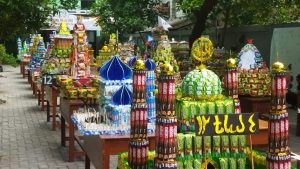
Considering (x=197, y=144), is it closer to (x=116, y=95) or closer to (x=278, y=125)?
(x=278, y=125)

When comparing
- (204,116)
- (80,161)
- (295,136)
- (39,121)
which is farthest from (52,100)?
(204,116)

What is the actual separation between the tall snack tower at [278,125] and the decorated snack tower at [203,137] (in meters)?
0.69

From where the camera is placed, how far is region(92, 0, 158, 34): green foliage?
2147 cm

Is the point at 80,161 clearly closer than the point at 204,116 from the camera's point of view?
No

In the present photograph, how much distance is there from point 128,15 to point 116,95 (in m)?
16.0

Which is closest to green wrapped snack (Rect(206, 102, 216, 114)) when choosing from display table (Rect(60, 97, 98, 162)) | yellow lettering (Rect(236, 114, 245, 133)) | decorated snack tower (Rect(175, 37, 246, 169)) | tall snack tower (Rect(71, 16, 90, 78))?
decorated snack tower (Rect(175, 37, 246, 169))

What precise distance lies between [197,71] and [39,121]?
8553 millimetres

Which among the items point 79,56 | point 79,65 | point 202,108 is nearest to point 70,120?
point 79,65

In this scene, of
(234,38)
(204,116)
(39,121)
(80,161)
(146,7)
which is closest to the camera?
(204,116)

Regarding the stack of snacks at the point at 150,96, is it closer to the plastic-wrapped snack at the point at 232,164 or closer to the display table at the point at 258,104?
the plastic-wrapped snack at the point at 232,164

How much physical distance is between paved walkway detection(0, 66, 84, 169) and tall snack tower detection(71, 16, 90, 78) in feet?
4.91

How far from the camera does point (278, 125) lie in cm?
382

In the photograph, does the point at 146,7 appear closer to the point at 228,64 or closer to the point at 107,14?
the point at 107,14

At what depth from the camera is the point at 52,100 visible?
1092cm
